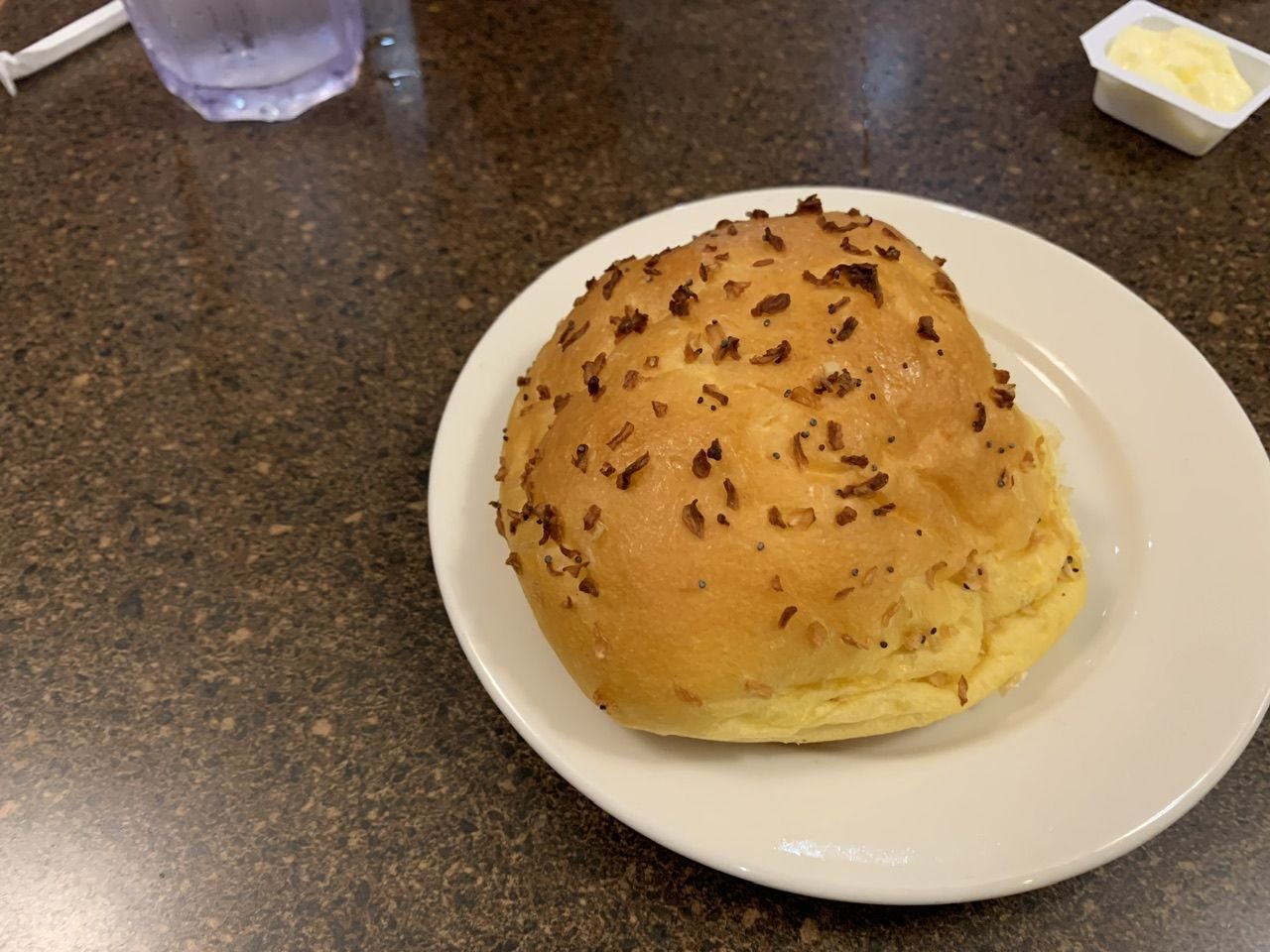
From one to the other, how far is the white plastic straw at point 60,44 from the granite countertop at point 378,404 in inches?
1.0

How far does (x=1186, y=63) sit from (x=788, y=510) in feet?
3.64

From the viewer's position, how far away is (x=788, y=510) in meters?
0.76

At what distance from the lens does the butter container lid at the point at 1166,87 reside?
137 cm

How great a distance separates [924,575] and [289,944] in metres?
0.62

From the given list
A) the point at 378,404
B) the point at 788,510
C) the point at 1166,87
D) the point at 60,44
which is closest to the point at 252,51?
the point at 60,44

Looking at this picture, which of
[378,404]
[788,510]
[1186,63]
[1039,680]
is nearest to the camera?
[788,510]

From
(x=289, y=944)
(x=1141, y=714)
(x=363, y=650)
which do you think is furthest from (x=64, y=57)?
(x=1141, y=714)

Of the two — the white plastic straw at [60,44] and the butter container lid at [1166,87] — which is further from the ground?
the white plastic straw at [60,44]

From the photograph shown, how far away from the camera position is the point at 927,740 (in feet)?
2.78

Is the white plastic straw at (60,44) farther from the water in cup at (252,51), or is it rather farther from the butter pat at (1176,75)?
the butter pat at (1176,75)

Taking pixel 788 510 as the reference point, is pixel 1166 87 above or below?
below

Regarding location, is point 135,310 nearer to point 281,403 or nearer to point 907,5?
point 281,403

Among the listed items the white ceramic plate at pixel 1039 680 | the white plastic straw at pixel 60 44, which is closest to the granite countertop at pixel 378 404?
the white plastic straw at pixel 60 44

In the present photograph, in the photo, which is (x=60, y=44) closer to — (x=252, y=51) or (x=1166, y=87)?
(x=252, y=51)
